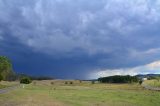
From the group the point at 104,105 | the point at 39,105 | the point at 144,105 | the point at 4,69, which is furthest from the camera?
the point at 4,69

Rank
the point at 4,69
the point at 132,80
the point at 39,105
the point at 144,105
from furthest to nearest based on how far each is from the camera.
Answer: the point at 132,80 < the point at 4,69 < the point at 144,105 < the point at 39,105

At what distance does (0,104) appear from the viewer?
35281 millimetres

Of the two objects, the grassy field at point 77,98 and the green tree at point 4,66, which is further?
the green tree at point 4,66

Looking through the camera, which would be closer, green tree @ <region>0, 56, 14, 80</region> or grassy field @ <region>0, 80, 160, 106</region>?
grassy field @ <region>0, 80, 160, 106</region>

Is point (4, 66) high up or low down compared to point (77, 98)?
up

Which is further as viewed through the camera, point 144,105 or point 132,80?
point 132,80

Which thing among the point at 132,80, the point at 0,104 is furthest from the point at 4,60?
the point at 0,104

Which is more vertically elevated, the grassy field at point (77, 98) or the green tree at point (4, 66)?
the green tree at point (4, 66)

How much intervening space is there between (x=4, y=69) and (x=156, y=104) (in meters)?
131

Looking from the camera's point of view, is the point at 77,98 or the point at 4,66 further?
the point at 4,66

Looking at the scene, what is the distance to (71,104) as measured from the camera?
3622 cm

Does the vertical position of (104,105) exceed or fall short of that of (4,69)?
it falls short

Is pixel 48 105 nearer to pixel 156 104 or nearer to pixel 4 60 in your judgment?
pixel 156 104

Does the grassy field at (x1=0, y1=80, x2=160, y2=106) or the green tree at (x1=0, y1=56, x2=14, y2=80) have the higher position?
the green tree at (x1=0, y1=56, x2=14, y2=80)
